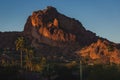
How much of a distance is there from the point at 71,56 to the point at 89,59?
431 inches

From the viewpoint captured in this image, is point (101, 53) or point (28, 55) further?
point (101, 53)

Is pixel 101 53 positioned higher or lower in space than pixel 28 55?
higher

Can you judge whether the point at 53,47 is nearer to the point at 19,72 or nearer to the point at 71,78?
the point at 71,78

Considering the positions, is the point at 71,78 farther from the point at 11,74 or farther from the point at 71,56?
the point at 71,56

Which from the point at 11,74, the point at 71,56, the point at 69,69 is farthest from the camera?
the point at 71,56

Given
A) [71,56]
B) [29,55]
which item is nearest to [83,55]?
[71,56]

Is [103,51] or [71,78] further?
[103,51]

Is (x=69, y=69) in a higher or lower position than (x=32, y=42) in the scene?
lower

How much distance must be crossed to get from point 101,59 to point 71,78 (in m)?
70.3

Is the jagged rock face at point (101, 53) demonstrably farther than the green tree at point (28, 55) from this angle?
Yes

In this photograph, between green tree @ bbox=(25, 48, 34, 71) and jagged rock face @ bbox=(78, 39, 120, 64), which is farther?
jagged rock face @ bbox=(78, 39, 120, 64)

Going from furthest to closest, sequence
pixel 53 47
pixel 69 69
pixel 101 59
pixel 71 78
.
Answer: pixel 53 47
pixel 101 59
pixel 69 69
pixel 71 78

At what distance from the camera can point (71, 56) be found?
178875 mm

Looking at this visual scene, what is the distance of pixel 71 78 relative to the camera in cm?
9831
